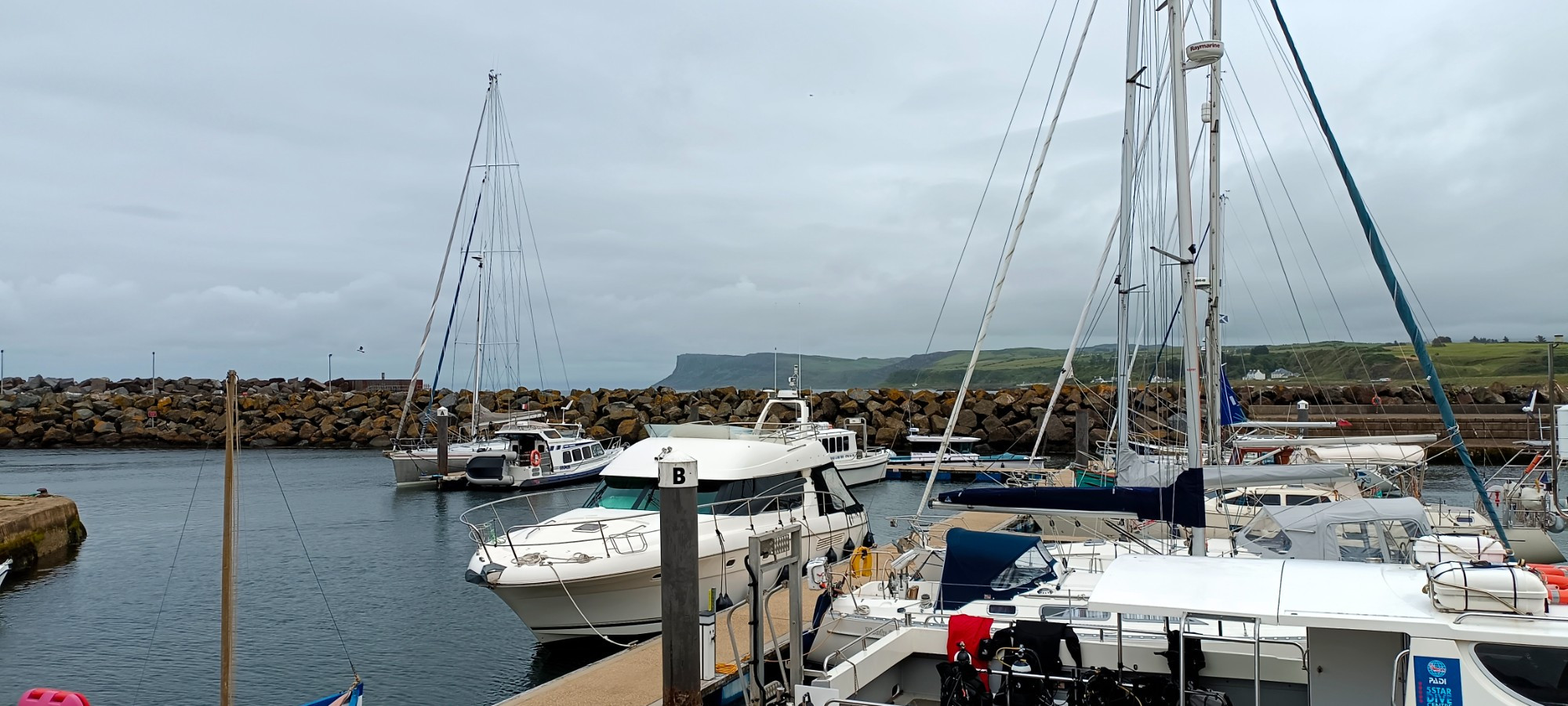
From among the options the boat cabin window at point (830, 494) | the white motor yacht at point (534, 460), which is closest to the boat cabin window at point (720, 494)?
the boat cabin window at point (830, 494)

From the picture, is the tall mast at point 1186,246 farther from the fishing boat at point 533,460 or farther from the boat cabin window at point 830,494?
the fishing boat at point 533,460

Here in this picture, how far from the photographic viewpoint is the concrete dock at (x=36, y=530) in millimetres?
25188

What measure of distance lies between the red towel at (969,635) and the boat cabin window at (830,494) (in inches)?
332

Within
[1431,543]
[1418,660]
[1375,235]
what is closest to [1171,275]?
[1375,235]

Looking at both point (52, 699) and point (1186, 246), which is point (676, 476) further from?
point (1186, 246)

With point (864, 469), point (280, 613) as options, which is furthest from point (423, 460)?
point (280, 613)

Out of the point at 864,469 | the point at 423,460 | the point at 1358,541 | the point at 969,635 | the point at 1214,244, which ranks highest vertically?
the point at 1214,244

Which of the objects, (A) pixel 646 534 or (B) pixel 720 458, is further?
(B) pixel 720 458

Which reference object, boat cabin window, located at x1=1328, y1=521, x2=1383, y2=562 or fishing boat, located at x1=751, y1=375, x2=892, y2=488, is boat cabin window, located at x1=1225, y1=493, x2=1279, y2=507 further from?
fishing boat, located at x1=751, y1=375, x2=892, y2=488

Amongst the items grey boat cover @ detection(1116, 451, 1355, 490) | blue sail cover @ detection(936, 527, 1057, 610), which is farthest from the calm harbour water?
grey boat cover @ detection(1116, 451, 1355, 490)

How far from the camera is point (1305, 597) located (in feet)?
25.6

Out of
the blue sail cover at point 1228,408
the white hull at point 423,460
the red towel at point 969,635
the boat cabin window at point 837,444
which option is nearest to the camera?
the red towel at point 969,635

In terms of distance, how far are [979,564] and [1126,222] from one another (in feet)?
38.8

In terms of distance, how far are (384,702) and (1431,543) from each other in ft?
43.9
